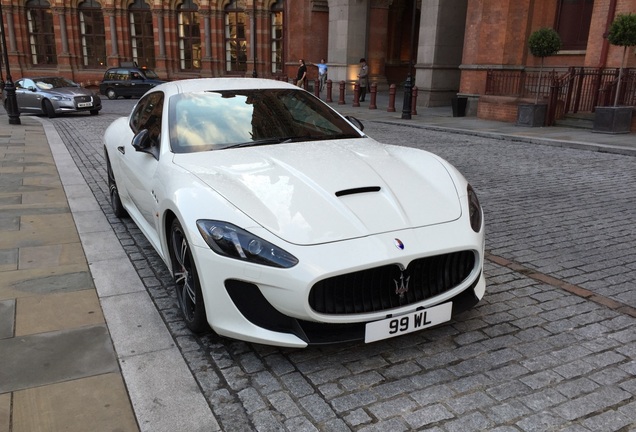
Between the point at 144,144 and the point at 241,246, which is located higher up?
the point at 144,144

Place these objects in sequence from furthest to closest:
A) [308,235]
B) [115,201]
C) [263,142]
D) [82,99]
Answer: [82,99] < [115,201] < [263,142] < [308,235]

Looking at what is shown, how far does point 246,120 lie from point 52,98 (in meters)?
17.2

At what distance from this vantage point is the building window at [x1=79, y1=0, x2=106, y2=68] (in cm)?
3994

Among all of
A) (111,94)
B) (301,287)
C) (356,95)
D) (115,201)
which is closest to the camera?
(301,287)

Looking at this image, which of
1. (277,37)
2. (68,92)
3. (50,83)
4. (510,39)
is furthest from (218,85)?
(277,37)

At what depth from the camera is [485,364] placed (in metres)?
3.12

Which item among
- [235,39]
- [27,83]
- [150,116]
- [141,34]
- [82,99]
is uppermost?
[141,34]

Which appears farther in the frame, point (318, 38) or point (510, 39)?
point (318, 38)

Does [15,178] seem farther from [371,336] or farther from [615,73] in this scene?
[615,73]

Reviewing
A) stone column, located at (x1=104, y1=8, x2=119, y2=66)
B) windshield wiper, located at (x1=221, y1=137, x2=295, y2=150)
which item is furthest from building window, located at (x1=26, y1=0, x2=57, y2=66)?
windshield wiper, located at (x1=221, y1=137, x2=295, y2=150)

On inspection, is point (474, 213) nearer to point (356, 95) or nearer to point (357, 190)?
point (357, 190)

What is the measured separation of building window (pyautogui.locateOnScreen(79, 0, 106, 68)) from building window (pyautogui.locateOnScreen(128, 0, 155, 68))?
2.41 m

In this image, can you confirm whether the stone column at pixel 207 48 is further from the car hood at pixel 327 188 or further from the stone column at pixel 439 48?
the car hood at pixel 327 188

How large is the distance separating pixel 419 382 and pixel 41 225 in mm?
4639
